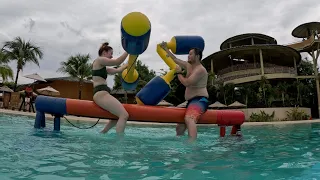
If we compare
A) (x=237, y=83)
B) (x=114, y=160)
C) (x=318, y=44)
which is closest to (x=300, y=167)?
(x=114, y=160)

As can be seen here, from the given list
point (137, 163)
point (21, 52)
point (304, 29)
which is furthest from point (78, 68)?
point (137, 163)

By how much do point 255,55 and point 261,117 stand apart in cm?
933

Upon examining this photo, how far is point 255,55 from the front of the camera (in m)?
28.0

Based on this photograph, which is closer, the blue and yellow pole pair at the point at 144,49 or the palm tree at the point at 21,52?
the blue and yellow pole pair at the point at 144,49

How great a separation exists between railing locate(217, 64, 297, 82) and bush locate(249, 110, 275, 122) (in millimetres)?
5703

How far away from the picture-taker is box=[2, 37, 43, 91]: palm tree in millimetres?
27000

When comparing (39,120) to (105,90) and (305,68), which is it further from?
(305,68)

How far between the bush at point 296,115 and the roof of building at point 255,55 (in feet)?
19.8

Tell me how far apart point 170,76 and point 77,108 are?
1798 millimetres

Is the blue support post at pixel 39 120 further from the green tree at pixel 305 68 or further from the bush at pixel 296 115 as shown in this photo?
the green tree at pixel 305 68

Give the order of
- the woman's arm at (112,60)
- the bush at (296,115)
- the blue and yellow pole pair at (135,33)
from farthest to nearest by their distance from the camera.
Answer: the bush at (296,115)
the woman's arm at (112,60)
the blue and yellow pole pair at (135,33)

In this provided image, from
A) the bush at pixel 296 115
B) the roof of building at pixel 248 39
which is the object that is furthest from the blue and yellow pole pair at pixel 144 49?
the roof of building at pixel 248 39

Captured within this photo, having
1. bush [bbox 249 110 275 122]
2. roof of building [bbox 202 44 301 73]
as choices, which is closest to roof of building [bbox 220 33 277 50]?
roof of building [bbox 202 44 301 73]

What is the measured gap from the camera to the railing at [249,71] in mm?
25875
